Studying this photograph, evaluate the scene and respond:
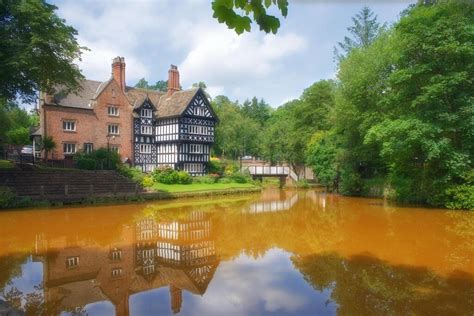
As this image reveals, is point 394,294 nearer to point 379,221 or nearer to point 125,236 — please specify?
point 125,236

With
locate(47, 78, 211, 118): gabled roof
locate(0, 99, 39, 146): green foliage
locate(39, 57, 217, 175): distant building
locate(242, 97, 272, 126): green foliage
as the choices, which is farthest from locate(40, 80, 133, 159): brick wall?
locate(242, 97, 272, 126): green foliage

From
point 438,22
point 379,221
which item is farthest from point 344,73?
point 379,221

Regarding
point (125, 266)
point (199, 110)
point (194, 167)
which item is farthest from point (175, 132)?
point (125, 266)

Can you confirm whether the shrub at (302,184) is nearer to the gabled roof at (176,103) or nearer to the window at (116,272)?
the gabled roof at (176,103)

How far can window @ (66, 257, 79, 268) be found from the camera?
31.3 ft

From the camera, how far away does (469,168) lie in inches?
→ 828

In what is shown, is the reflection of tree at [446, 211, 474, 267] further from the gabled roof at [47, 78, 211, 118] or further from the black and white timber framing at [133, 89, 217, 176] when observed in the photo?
the gabled roof at [47, 78, 211, 118]

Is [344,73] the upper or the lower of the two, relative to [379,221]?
upper

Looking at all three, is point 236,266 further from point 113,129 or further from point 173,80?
point 173,80

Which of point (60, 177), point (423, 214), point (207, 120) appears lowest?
point (423, 214)

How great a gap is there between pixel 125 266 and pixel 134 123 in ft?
114

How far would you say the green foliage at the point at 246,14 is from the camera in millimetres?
3326

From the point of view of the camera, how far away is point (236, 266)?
957 cm

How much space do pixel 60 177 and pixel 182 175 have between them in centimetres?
1197
